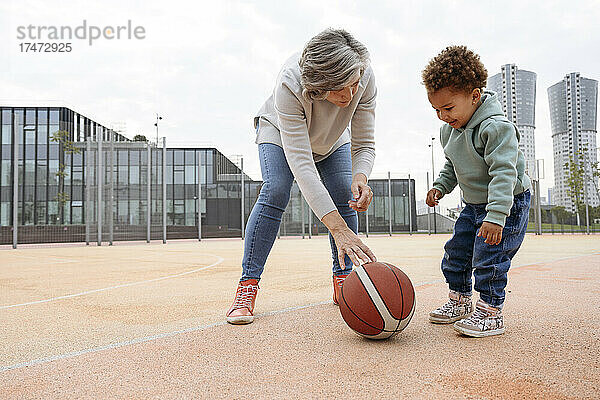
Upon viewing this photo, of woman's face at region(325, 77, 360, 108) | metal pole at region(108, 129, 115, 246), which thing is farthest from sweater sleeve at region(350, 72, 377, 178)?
metal pole at region(108, 129, 115, 246)

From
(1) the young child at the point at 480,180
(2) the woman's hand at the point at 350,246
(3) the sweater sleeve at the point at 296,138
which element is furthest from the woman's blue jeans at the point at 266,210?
(1) the young child at the point at 480,180

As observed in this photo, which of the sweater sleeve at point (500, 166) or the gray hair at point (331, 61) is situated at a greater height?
the gray hair at point (331, 61)

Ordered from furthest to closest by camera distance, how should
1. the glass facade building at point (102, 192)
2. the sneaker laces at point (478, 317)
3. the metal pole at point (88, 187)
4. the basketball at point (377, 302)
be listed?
the metal pole at point (88, 187) < the glass facade building at point (102, 192) < the sneaker laces at point (478, 317) < the basketball at point (377, 302)

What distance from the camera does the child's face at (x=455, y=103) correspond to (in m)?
2.29

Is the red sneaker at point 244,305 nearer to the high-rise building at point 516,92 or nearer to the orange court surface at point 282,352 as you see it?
the orange court surface at point 282,352

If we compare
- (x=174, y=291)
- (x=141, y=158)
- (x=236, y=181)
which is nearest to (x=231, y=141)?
(x=236, y=181)

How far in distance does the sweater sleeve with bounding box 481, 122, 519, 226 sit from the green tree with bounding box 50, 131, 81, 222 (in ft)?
63.0

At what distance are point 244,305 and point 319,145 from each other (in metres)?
1.01

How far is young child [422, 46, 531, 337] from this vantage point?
212cm

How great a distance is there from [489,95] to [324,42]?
899 mm

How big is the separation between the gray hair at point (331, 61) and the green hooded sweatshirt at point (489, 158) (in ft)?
2.03

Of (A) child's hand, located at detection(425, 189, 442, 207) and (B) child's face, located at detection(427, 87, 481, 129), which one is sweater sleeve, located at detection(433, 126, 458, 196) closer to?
(A) child's hand, located at detection(425, 189, 442, 207)

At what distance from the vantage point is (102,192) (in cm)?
1848

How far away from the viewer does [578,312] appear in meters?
2.70
